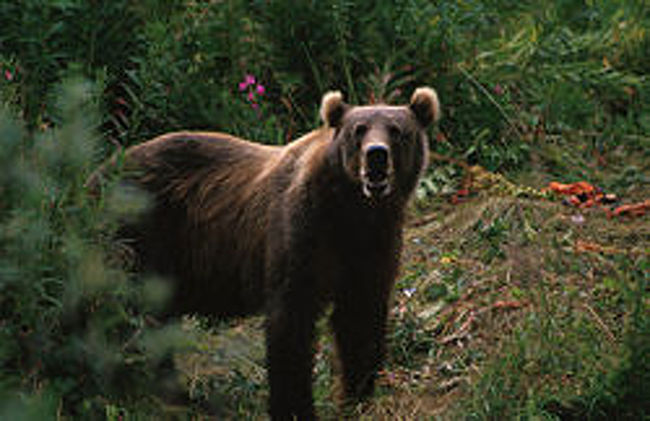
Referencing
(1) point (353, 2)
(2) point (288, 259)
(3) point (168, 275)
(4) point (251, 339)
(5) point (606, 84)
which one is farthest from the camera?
(5) point (606, 84)

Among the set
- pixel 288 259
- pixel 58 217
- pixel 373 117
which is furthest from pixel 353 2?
pixel 58 217

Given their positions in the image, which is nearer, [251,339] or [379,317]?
[379,317]

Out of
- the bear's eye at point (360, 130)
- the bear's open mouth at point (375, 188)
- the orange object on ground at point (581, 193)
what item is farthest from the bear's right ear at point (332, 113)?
the orange object on ground at point (581, 193)

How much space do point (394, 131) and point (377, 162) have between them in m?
0.28

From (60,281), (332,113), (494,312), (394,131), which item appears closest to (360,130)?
(394,131)

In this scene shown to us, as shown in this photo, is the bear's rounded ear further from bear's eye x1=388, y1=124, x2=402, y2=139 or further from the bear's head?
bear's eye x1=388, y1=124, x2=402, y2=139

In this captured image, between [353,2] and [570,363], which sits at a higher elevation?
[353,2]

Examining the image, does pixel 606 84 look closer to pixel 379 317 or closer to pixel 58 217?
pixel 379 317

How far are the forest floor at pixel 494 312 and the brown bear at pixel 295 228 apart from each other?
28 centimetres

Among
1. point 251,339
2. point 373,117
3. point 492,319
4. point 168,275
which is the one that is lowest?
point 251,339

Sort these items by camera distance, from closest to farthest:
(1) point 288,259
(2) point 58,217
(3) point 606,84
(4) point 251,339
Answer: (2) point 58,217 < (1) point 288,259 < (4) point 251,339 < (3) point 606,84

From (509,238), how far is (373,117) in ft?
5.37

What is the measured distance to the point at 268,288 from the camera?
4227mm

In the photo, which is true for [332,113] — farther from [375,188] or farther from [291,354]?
[291,354]
